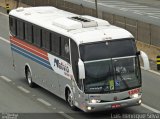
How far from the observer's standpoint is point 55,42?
20859mm

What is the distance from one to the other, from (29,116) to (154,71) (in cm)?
927

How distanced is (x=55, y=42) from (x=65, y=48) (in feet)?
3.71

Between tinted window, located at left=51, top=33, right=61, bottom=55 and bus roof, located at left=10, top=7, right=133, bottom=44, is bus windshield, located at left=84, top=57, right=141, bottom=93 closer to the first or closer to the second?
bus roof, located at left=10, top=7, right=133, bottom=44

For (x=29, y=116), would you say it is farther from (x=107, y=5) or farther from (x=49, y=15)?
(x=107, y=5)

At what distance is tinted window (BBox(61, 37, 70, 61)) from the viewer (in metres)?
19.6

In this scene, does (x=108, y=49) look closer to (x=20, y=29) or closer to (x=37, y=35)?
(x=37, y=35)

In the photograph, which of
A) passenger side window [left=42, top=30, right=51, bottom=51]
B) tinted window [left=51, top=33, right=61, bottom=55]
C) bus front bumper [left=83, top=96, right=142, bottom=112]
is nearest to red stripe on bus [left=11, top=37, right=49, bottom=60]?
passenger side window [left=42, top=30, right=51, bottom=51]

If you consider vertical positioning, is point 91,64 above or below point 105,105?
above

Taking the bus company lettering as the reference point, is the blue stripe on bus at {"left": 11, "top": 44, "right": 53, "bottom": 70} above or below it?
below

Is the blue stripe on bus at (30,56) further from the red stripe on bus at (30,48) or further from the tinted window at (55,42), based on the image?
the tinted window at (55,42)

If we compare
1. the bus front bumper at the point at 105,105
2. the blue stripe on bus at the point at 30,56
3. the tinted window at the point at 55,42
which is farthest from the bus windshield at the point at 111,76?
the blue stripe on bus at the point at 30,56

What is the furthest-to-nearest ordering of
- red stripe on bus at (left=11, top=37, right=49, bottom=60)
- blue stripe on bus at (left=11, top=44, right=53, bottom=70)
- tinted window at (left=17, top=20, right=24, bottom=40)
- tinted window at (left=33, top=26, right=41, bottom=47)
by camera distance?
tinted window at (left=17, top=20, right=24, bottom=40) → tinted window at (left=33, top=26, right=41, bottom=47) → red stripe on bus at (left=11, top=37, right=49, bottom=60) → blue stripe on bus at (left=11, top=44, right=53, bottom=70)

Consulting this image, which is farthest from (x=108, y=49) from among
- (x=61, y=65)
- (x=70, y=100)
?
(x=70, y=100)

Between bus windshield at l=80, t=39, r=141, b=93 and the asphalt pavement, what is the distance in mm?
1324
